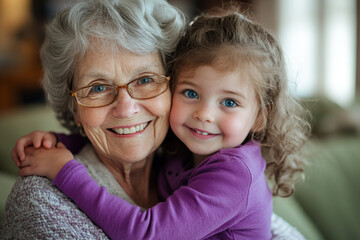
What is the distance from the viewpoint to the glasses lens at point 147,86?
1271 millimetres

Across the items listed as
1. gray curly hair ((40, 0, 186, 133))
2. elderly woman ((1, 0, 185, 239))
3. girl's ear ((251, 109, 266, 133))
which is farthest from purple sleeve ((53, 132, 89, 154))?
girl's ear ((251, 109, 266, 133))

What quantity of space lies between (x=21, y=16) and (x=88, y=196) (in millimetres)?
7516

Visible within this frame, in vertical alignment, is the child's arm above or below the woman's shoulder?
above

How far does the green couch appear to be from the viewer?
2.56 m

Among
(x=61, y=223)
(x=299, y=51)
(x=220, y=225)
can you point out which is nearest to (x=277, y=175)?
(x=220, y=225)

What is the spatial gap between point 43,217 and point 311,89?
20.6 ft

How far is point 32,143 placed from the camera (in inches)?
54.1

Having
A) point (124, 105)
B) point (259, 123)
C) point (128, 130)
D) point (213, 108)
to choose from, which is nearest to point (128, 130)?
point (128, 130)

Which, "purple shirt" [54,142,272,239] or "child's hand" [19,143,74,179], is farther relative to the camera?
"child's hand" [19,143,74,179]

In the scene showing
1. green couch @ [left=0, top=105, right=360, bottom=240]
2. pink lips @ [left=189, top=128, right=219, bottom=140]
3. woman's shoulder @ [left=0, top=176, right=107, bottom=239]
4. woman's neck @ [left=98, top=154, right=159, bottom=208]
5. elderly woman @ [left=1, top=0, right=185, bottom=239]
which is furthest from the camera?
green couch @ [left=0, top=105, right=360, bottom=240]

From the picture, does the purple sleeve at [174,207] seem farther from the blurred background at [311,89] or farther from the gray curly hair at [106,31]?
the blurred background at [311,89]

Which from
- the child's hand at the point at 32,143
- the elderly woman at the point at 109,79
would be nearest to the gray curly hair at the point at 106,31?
the elderly woman at the point at 109,79

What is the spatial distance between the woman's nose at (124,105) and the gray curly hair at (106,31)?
158 mm

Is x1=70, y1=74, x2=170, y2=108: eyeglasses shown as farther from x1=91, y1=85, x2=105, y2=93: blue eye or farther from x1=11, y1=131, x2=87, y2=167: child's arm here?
x1=11, y1=131, x2=87, y2=167: child's arm
